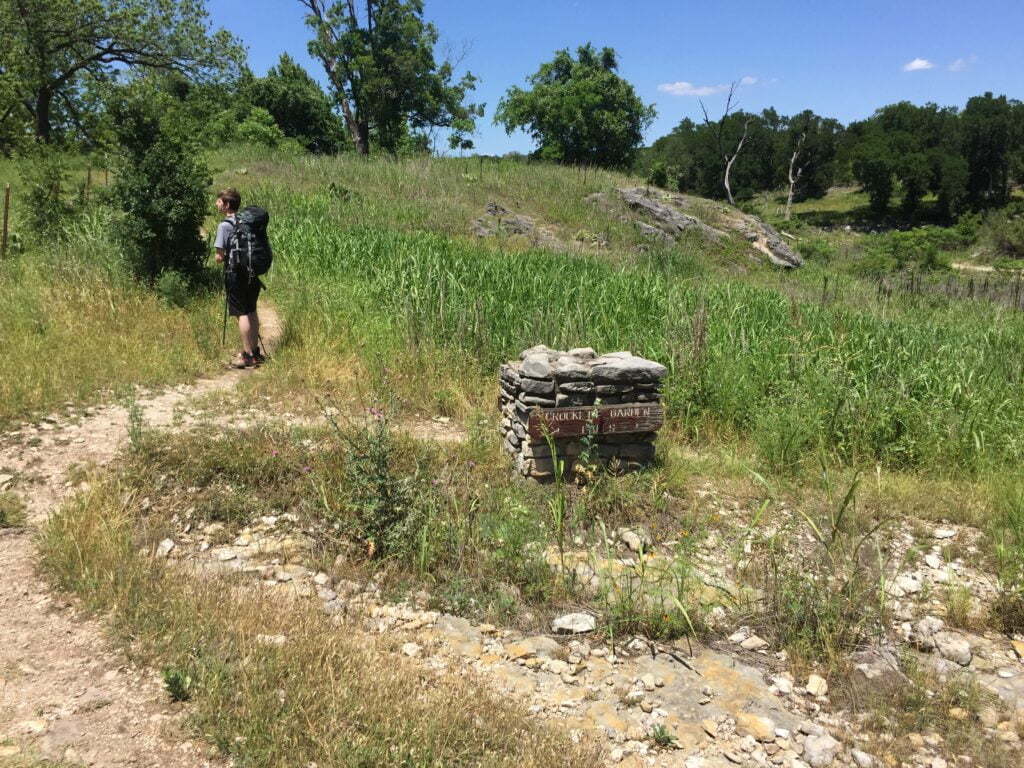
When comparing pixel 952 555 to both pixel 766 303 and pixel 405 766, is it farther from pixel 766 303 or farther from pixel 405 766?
pixel 766 303

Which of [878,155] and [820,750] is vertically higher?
[878,155]

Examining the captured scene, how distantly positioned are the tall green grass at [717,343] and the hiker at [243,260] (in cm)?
70

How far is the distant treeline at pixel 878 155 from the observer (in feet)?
184

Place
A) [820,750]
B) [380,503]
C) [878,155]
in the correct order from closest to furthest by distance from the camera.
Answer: [820,750] < [380,503] < [878,155]

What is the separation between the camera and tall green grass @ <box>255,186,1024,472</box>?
258 inches

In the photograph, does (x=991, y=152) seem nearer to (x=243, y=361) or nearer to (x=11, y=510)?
(x=243, y=361)

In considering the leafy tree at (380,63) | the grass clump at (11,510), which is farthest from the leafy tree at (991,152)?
the grass clump at (11,510)

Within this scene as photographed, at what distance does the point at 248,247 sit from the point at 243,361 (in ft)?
3.96

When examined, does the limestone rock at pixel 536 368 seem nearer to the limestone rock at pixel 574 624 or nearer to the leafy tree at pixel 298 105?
the limestone rock at pixel 574 624

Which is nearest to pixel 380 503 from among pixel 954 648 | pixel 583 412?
pixel 583 412

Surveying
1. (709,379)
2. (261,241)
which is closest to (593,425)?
(709,379)

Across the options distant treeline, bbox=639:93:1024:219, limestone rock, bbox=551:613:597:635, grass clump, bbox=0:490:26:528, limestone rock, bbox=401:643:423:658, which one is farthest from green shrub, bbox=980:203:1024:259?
grass clump, bbox=0:490:26:528

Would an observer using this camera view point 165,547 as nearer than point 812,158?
Yes

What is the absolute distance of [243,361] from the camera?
7.48m
